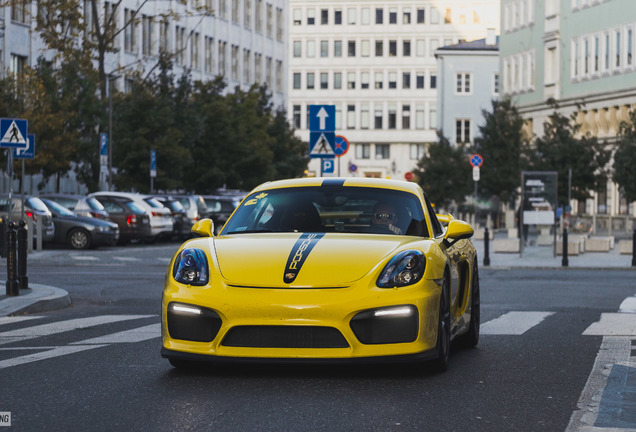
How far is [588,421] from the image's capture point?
7.88 metres

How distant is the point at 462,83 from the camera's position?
12369 centimetres

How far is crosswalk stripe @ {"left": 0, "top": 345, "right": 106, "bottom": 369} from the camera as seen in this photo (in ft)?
34.8

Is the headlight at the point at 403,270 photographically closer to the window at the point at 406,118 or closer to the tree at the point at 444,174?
the tree at the point at 444,174

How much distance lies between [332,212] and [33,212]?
26.0 metres

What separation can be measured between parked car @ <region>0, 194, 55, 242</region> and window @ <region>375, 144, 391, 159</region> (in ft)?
349

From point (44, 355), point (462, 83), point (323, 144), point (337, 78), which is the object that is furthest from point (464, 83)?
point (44, 355)

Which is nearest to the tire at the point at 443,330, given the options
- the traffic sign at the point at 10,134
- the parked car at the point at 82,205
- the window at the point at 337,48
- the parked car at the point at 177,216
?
the traffic sign at the point at 10,134

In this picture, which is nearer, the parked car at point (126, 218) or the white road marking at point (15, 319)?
the white road marking at point (15, 319)

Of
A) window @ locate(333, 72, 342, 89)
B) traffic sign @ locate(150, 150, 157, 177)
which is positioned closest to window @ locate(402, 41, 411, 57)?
window @ locate(333, 72, 342, 89)

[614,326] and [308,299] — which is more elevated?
[308,299]

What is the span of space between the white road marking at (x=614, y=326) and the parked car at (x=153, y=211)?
85.6 ft

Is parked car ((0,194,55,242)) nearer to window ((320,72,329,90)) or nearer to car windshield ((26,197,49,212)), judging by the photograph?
car windshield ((26,197,49,212))

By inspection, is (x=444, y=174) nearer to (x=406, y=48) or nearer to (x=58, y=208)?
(x=58, y=208)

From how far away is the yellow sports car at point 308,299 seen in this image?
361 inches
